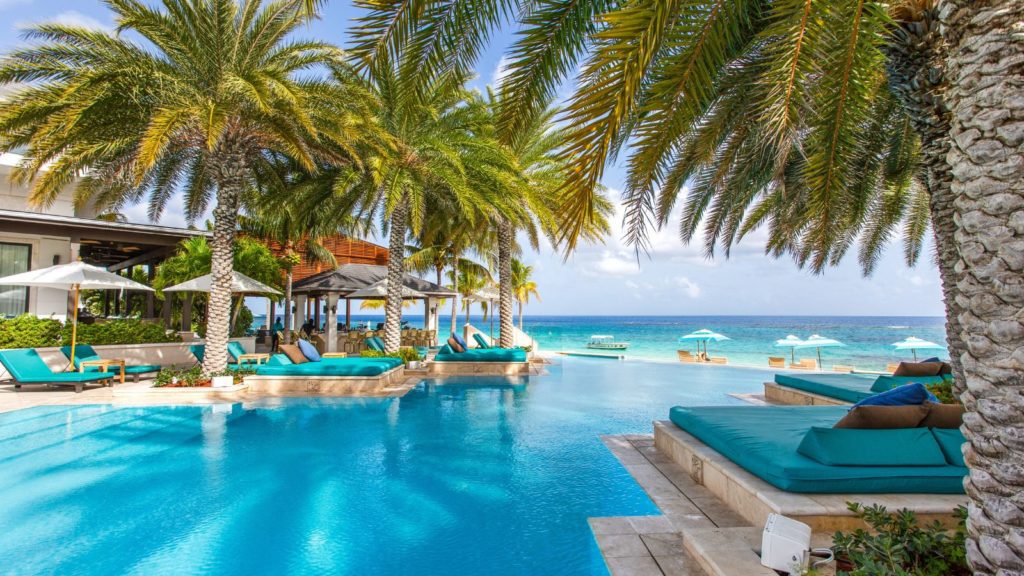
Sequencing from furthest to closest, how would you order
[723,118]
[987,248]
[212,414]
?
[212,414] < [723,118] < [987,248]

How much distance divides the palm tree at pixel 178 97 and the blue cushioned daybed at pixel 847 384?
10.9m

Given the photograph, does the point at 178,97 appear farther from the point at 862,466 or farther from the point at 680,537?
the point at 862,466

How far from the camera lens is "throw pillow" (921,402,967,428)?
453 centimetres

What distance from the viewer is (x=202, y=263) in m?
17.2

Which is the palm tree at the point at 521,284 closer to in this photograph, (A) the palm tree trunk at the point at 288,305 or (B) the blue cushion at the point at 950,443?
(A) the palm tree trunk at the point at 288,305

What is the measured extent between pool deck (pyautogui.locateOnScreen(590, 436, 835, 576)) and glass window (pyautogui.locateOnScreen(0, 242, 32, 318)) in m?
19.2

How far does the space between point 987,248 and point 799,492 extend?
105 inches

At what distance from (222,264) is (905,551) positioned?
1286cm

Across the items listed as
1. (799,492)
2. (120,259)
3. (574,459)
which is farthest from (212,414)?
(120,259)

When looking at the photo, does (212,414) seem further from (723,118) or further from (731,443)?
(723,118)

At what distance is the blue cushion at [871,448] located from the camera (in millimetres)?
4207

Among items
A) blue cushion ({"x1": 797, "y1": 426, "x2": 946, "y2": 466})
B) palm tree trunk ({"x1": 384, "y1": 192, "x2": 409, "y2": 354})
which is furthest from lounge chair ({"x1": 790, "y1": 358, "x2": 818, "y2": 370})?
blue cushion ({"x1": 797, "y1": 426, "x2": 946, "y2": 466})

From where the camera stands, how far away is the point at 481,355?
16.0 meters

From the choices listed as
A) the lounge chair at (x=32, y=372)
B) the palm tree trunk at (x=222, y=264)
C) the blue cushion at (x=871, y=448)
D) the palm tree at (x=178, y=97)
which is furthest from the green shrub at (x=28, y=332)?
the blue cushion at (x=871, y=448)
